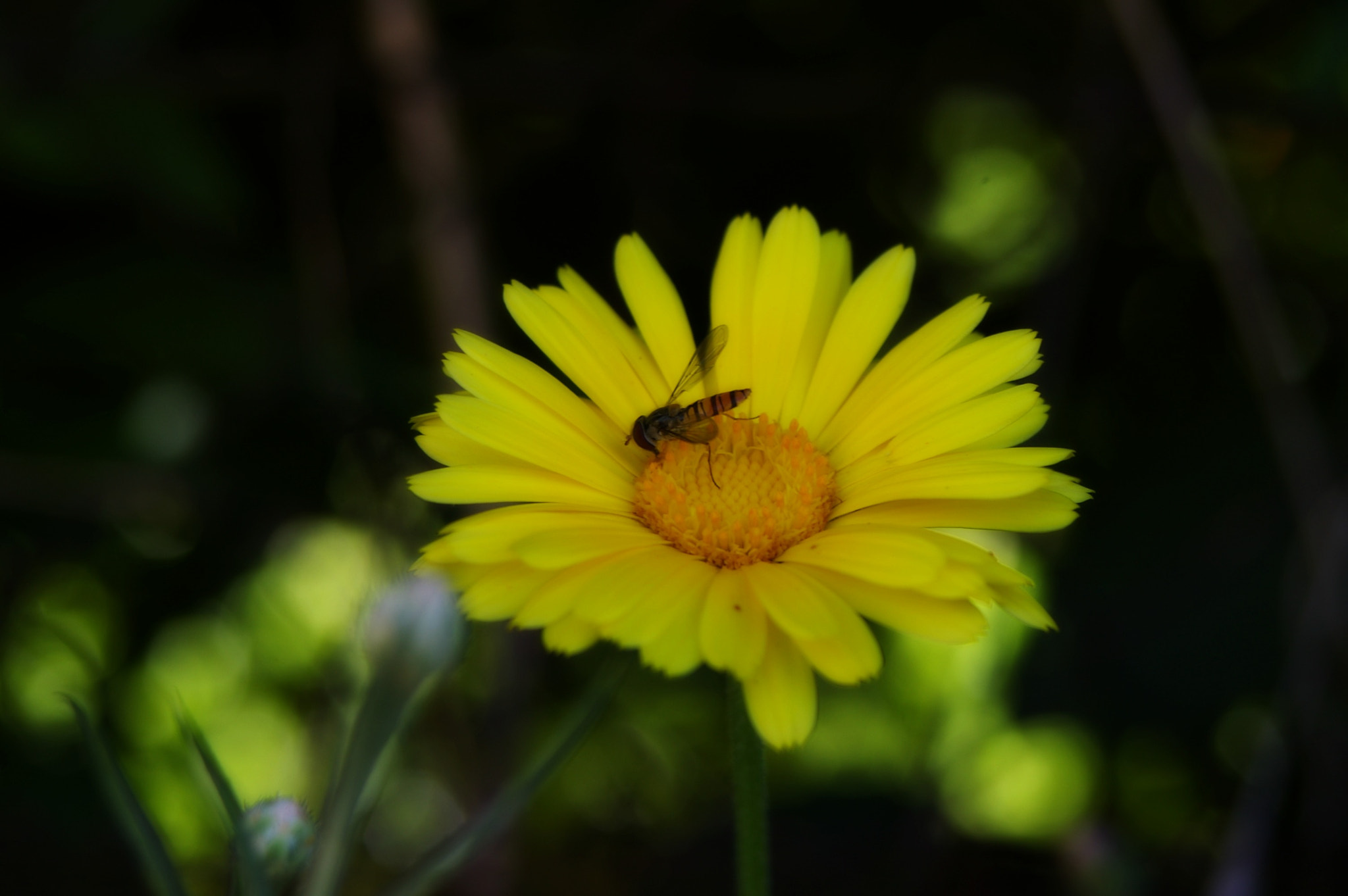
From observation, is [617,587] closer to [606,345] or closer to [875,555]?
[875,555]

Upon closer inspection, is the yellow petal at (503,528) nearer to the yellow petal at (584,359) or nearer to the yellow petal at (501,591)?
the yellow petal at (501,591)

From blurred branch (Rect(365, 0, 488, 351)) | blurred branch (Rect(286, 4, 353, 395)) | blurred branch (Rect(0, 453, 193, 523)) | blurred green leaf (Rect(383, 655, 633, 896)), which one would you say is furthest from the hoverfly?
blurred branch (Rect(0, 453, 193, 523))

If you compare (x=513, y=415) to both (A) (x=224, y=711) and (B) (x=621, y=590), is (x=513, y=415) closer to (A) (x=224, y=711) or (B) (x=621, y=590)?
(B) (x=621, y=590)

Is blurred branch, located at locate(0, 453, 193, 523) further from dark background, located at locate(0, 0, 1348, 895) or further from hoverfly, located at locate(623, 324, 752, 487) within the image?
hoverfly, located at locate(623, 324, 752, 487)

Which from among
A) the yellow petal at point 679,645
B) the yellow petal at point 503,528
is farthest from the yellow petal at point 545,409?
the yellow petal at point 679,645

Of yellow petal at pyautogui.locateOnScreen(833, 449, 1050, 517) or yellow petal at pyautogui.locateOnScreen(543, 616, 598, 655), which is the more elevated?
yellow petal at pyautogui.locateOnScreen(833, 449, 1050, 517)

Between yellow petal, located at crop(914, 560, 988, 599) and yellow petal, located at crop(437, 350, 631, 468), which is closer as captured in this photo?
yellow petal, located at crop(914, 560, 988, 599)

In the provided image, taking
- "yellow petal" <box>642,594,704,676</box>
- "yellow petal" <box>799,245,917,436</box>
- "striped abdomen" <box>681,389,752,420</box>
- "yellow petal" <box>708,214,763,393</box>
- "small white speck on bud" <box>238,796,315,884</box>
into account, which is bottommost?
"small white speck on bud" <box>238,796,315,884</box>
